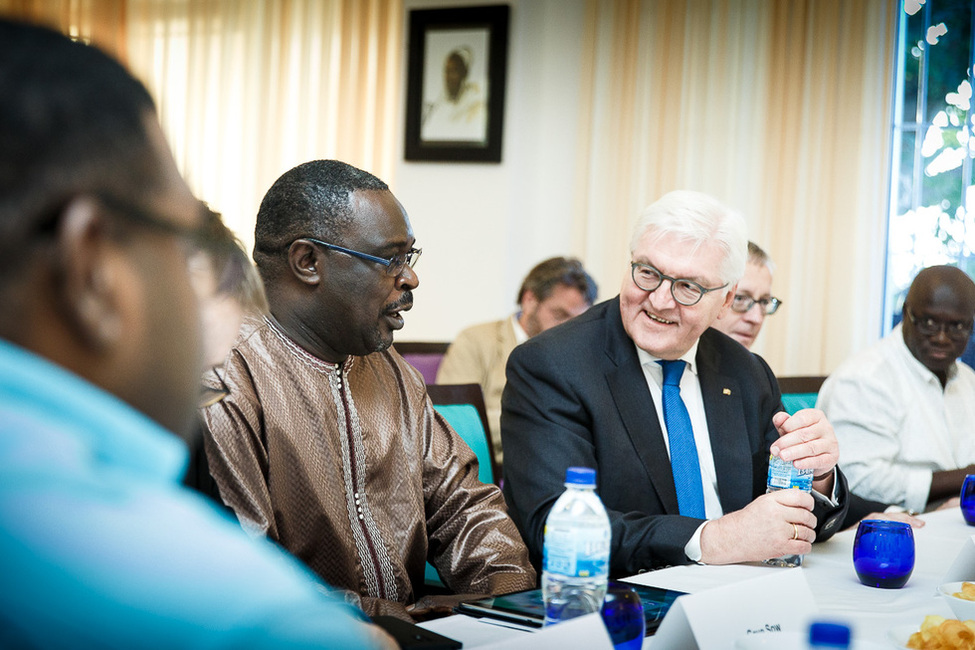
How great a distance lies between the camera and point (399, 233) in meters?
Answer: 1.82

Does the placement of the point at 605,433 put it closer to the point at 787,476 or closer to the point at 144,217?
the point at 787,476

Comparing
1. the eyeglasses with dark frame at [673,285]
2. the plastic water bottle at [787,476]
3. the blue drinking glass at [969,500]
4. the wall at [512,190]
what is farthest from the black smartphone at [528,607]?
the wall at [512,190]

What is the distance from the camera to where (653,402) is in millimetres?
2053

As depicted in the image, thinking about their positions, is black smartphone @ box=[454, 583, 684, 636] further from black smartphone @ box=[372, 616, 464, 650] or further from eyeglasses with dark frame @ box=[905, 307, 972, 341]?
eyeglasses with dark frame @ box=[905, 307, 972, 341]

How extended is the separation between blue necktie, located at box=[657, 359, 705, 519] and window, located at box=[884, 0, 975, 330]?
3165 mm

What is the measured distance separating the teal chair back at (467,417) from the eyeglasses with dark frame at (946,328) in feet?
4.60

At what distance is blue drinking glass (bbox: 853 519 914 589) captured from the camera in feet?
5.21

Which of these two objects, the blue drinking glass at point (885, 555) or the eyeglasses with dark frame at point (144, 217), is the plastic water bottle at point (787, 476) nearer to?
the blue drinking glass at point (885, 555)

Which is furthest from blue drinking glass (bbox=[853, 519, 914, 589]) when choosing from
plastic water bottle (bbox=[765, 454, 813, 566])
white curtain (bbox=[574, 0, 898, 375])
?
white curtain (bbox=[574, 0, 898, 375])

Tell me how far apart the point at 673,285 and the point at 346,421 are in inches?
29.8

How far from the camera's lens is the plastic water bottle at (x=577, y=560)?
1.15 meters

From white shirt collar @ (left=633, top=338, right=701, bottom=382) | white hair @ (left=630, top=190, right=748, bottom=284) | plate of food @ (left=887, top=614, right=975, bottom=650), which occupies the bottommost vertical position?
plate of food @ (left=887, top=614, right=975, bottom=650)

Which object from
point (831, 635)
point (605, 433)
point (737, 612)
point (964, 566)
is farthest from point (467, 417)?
point (831, 635)

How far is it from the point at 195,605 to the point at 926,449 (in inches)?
108
